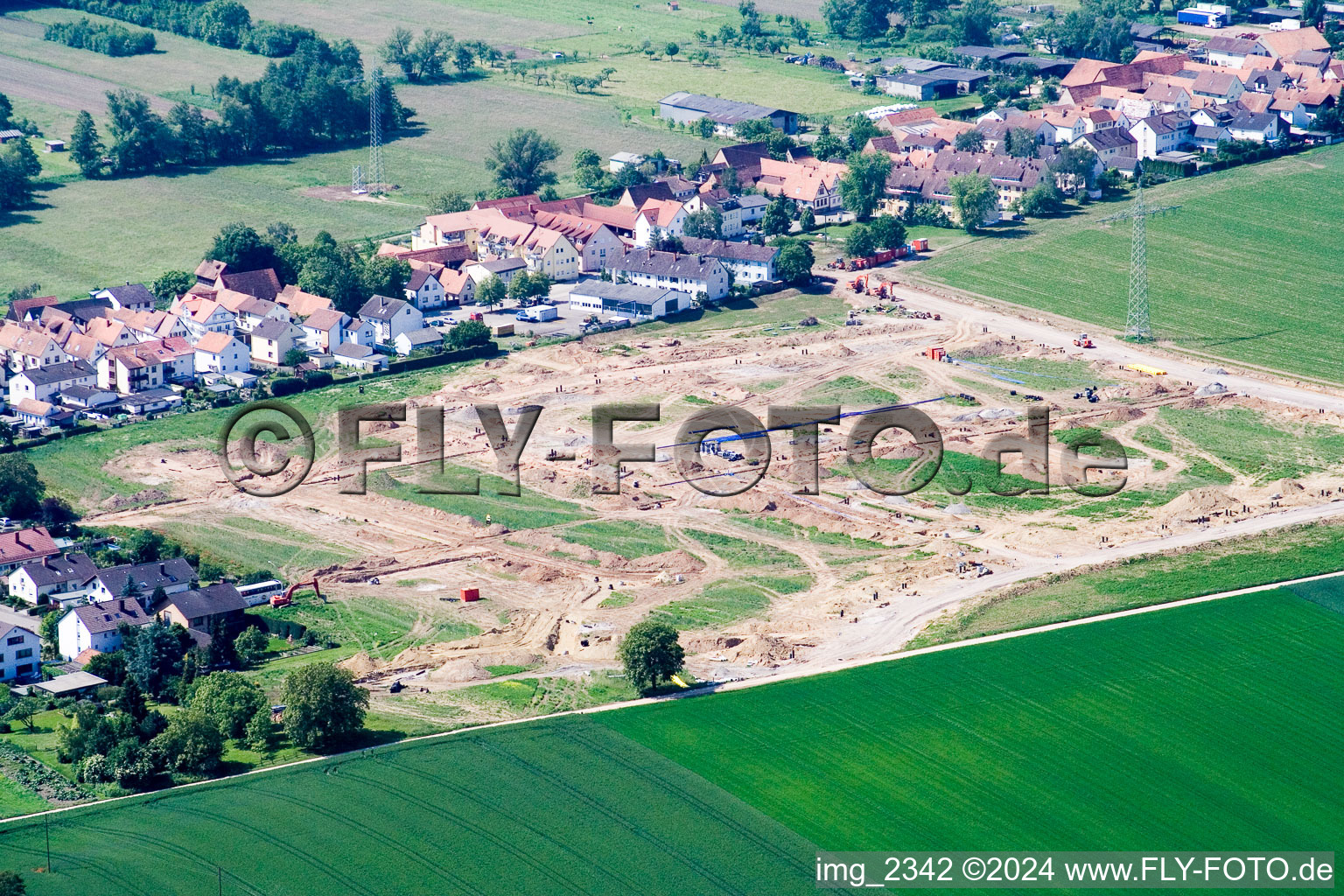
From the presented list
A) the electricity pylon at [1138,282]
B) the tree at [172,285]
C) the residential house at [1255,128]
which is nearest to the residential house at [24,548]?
the tree at [172,285]

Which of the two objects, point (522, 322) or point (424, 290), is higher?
point (424, 290)

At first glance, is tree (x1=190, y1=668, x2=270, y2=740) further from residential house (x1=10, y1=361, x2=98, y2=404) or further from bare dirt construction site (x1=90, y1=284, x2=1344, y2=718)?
residential house (x1=10, y1=361, x2=98, y2=404)

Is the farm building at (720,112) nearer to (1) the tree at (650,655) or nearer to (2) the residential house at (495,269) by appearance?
(2) the residential house at (495,269)

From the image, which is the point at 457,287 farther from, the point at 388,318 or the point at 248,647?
the point at 248,647

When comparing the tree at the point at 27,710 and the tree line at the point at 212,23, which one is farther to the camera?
the tree line at the point at 212,23

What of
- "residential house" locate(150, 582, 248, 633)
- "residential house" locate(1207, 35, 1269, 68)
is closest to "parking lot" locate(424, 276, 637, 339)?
"residential house" locate(150, 582, 248, 633)

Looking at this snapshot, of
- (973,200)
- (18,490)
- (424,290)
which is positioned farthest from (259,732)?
(973,200)
